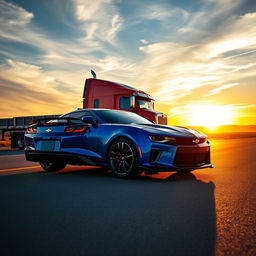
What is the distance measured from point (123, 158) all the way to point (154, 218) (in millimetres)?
2803

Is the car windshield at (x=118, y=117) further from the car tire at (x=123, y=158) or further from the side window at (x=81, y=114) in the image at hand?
the car tire at (x=123, y=158)

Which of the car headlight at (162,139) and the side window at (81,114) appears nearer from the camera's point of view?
the car headlight at (162,139)

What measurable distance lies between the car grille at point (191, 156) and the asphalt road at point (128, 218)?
0.39 m

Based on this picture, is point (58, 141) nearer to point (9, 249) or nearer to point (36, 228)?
point (36, 228)

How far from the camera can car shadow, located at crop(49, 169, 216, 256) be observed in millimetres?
2385

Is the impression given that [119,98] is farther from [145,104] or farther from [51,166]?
[51,166]

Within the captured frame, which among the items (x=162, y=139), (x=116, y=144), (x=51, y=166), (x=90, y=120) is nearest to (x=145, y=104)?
(x=51, y=166)

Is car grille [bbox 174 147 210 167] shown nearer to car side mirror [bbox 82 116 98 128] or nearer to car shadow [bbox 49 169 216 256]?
car shadow [bbox 49 169 216 256]

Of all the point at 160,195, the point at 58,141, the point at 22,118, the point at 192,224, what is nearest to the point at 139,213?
the point at 192,224

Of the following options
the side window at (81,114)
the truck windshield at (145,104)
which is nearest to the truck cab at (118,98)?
the truck windshield at (145,104)

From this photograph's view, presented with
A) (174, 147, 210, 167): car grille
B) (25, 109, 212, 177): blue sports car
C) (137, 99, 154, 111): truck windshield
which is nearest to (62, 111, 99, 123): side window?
(25, 109, 212, 177): blue sports car

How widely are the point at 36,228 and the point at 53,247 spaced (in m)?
0.55

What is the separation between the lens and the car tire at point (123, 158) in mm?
5771

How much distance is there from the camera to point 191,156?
5.86 meters
